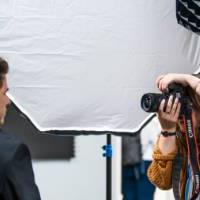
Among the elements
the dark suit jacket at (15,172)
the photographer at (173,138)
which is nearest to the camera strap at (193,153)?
the photographer at (173,138)

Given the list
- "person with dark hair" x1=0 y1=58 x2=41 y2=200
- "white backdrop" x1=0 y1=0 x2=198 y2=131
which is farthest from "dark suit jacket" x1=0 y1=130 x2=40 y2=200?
"white backdrop" x1=0 y1=0 x2=198 y2=131

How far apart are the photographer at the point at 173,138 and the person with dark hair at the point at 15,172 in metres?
0.37

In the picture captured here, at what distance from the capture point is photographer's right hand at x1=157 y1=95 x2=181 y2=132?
5.38ft

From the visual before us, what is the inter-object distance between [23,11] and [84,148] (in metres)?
1.13

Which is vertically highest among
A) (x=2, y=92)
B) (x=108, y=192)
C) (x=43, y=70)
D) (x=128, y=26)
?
(x=128, y=26)

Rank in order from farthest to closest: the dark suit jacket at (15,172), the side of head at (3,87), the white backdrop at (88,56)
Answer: the white backdrop at (88,56) < the side of head at (3,87) < the dark suit jacket at (15,172)

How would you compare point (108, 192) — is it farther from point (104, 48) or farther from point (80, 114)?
point (104, 48)

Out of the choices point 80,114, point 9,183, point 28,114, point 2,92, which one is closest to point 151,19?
point 80,114

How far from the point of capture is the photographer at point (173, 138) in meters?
1.65

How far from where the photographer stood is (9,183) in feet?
4.90

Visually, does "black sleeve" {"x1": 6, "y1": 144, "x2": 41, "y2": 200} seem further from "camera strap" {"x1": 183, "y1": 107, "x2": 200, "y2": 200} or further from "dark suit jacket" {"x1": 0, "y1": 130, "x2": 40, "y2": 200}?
"camera strap" {"x1": 183, "y1": 107, "x2": 200, "y2": 200}

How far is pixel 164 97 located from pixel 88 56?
528mm

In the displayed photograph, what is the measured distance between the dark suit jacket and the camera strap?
42 cm

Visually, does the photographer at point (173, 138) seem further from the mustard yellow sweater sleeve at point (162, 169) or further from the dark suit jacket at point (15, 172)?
the dark suit jacket at point (15, 172)
